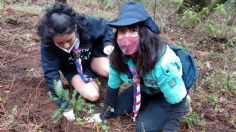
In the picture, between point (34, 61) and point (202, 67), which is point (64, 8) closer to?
point (34, 61)

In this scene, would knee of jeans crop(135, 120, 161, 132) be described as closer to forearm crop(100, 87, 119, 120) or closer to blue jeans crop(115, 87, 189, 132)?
blue jeans crop(115, 87, 189, 132)

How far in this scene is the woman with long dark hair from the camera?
300 centimetres

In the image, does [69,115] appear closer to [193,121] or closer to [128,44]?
[128,44]

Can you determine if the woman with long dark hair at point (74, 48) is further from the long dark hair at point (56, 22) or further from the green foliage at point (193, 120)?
the green foliage at point (193, 120)

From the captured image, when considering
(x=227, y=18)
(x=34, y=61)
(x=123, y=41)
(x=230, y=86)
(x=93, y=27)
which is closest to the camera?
(x=123, y=41)

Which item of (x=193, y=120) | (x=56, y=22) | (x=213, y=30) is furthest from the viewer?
(x=213, y=30)

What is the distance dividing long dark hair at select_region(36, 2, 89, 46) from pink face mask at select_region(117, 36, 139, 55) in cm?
59

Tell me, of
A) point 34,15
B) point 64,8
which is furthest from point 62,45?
point 34,15

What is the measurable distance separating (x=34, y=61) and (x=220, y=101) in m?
2.15

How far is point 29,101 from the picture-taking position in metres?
3.25

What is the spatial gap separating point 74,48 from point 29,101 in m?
0.64

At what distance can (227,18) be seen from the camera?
769cm

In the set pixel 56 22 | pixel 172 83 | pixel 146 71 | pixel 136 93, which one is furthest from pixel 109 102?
pixel 56 22

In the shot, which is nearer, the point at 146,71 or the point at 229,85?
the point at 146,71
